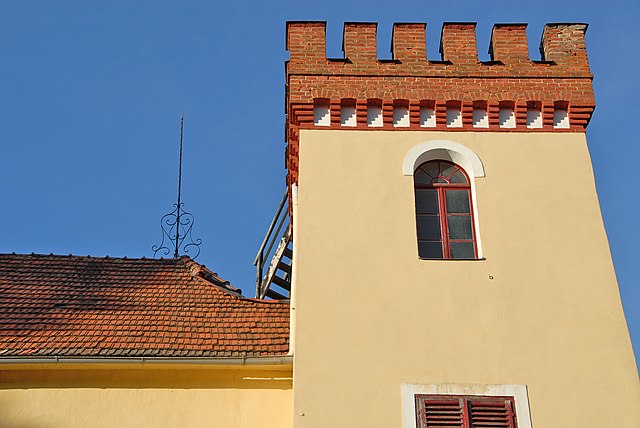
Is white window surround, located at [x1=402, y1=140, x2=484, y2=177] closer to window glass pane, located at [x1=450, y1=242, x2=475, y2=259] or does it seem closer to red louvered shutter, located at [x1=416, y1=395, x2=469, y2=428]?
window glass pane, located at [x1=450, y1=242, x2=475, y2=259]

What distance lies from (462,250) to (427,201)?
34.8 inches

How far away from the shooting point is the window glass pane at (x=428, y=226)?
1309cm

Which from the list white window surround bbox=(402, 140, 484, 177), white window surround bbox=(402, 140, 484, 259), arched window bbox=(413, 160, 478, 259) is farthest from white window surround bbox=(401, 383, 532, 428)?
white window surround bbox=(402, 140, 484, 177)

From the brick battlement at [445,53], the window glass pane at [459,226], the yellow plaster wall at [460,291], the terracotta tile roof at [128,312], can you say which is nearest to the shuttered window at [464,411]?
the yellow plaster wall at [460,291]

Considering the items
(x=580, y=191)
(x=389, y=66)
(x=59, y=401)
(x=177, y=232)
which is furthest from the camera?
(x=177, y=232)

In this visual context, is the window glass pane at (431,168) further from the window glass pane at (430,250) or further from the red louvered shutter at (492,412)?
the red louvered shutter at (492,412)

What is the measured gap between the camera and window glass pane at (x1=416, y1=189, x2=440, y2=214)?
43.7 ft

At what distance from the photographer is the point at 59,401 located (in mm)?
12273

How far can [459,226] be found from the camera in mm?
13148

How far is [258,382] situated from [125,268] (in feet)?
12.1

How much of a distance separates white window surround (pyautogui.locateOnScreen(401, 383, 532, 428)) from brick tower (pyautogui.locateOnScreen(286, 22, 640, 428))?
16 millimetres

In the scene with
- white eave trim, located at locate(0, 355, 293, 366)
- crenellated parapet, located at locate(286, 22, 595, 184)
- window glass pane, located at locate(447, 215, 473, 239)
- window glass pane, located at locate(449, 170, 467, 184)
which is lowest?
white eave trim, located at locate(0, 355, 293, 366)

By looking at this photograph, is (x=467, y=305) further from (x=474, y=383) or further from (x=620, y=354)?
(x=620, y=354)

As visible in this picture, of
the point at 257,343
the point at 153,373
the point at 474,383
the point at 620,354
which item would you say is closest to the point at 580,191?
the point at 620,354
